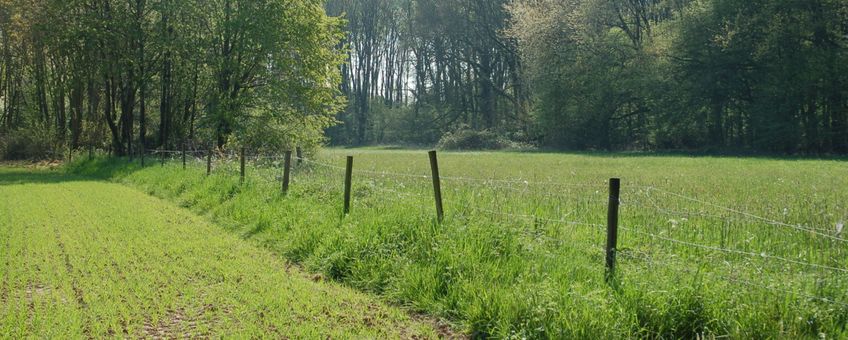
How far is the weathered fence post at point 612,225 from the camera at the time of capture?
5.52 meters

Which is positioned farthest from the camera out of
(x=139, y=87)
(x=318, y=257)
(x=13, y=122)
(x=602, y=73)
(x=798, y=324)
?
(x=602, y=73)

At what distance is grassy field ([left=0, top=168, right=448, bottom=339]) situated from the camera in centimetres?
541

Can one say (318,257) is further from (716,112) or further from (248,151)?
(716,112)

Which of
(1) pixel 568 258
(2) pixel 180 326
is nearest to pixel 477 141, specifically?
(1) pixel 568 258

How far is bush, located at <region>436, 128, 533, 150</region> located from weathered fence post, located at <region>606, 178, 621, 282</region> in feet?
153

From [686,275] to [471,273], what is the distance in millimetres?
2125

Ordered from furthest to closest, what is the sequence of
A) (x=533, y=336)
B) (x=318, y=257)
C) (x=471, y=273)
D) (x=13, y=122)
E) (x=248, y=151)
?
(x=13, y=122)
(x=248, y=151)
(x=318, y=257)
(x=471, y=273)
(x=533, y=336)

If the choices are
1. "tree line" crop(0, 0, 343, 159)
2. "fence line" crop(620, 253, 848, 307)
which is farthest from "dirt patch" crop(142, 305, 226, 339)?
"tree line" crop(0, 0, 343, 159)

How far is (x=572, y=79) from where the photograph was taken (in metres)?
44.4

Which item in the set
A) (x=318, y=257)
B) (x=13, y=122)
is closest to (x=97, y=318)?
(x=318, y=257)

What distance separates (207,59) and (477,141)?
30276mm

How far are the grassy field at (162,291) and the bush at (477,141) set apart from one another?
4338cm

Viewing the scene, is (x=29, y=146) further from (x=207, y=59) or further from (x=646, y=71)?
(x=646, y=71)

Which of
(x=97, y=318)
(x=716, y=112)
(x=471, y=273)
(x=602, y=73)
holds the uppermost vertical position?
(x=602, y=73)
